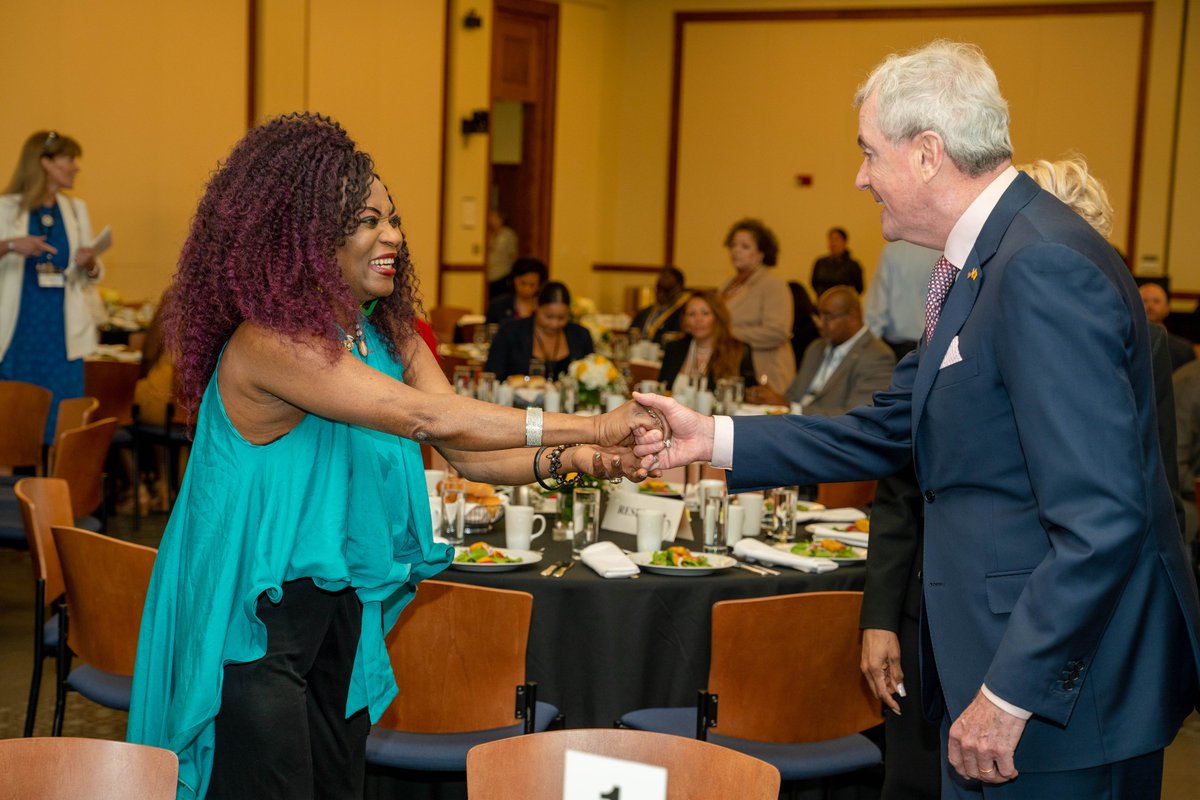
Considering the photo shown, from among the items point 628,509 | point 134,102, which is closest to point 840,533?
point 628,509

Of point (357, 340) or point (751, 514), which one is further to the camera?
point (751, 514)

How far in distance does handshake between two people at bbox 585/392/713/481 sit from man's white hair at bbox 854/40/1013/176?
2.47ft

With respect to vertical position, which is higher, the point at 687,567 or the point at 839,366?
the point at 839,366

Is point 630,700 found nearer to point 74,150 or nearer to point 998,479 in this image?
point 998,479

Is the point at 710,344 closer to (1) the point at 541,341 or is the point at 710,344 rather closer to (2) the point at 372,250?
(1) the point at 541,341

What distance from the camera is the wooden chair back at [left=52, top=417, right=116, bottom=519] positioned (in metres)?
4.63

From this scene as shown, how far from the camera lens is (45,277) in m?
6.94

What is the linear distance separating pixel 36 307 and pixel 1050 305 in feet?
20.5

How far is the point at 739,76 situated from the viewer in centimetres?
1420

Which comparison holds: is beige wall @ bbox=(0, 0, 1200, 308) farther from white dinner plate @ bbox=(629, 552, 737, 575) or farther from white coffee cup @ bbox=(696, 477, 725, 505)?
white dinner plate @ bbox=(629, 552, 737, 575)

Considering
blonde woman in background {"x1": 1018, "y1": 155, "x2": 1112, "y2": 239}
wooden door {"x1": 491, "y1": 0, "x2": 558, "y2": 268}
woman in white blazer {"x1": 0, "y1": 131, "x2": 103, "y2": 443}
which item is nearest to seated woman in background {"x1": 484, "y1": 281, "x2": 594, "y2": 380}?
woman in white blazer {"x1": 0, "y1": 131, "x2": 103, "y2": 443}

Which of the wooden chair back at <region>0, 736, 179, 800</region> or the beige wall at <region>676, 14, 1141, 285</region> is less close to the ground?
the beige wall at <region>676, 14, 1141, 285</region>

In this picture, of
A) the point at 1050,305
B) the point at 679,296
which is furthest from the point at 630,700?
the point at 679,296

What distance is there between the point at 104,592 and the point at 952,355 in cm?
232
